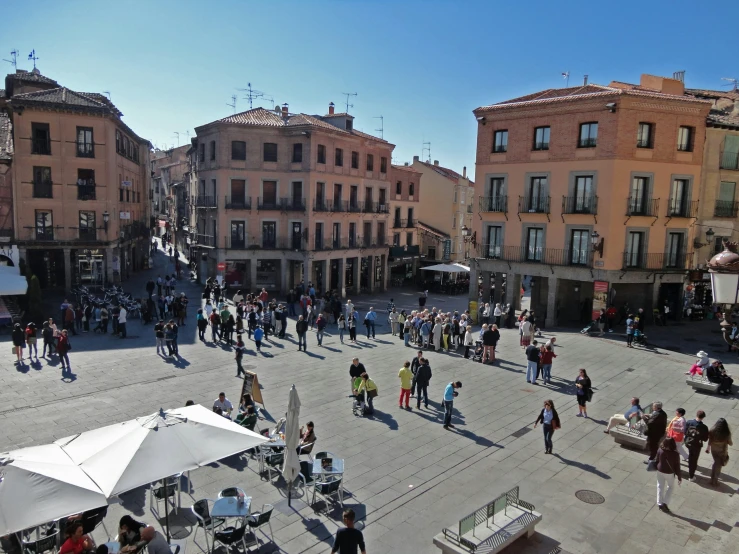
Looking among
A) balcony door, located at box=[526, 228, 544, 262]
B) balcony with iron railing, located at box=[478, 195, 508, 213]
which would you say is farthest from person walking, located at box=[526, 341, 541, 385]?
balcony with iron railing, located at box=[478, 195, 508, 213]

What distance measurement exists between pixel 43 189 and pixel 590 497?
34.3 metres

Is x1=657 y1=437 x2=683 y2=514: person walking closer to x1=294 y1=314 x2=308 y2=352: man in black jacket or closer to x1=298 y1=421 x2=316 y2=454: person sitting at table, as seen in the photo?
x1=298 y1=421 x2=316 y2=454: person sitting at table

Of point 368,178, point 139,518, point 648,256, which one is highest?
point 368,178

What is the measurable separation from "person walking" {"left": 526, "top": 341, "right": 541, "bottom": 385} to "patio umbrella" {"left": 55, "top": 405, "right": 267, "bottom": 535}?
460 inches

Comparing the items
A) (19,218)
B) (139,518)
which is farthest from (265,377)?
(19,218)

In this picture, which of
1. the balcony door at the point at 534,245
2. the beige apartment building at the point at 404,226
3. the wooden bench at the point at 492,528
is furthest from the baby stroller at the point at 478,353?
the beige apartment building at the point at 404,226

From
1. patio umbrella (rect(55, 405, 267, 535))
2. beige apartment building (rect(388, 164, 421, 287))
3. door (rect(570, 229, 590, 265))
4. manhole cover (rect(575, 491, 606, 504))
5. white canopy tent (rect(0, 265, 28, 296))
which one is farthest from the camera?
beige apartment building (rect(388, 164, 421, 287))

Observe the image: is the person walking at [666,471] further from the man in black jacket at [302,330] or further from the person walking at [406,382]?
the man in black jacket at [302,330]

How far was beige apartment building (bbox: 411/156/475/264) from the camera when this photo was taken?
5666 centimetres

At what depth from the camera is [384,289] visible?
47.7m

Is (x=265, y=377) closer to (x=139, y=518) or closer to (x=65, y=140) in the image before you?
(x=139, y=518)

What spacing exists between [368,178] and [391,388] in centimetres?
2876

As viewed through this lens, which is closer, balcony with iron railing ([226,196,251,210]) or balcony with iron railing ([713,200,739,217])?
balcony with iron railing ([713,200,739,217])

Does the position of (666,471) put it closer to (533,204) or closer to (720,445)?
(720,445)
